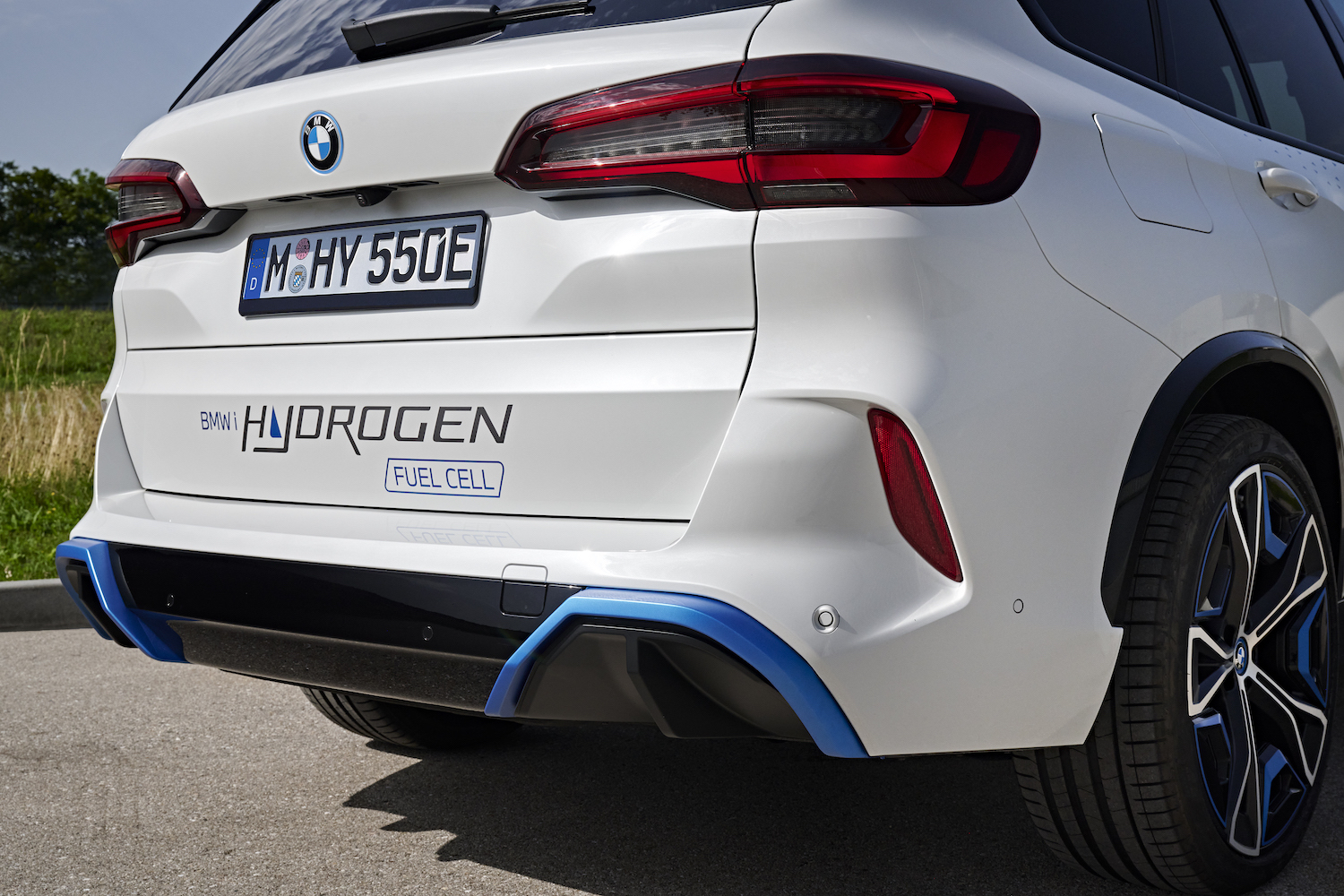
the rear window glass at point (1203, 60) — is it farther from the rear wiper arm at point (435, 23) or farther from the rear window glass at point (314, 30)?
the rear wiper arm at point (435, 23)

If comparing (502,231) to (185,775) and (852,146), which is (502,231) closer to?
(852,146)

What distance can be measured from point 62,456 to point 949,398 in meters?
6.68

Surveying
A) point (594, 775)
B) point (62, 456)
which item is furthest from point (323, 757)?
point (62, 456)

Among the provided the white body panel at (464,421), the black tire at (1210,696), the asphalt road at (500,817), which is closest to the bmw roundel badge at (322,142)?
the white body panel at (464,421)

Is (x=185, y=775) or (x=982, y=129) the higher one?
(x=982, y=129)

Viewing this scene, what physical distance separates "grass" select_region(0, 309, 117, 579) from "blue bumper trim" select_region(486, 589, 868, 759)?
171 inches

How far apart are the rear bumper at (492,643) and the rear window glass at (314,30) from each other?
0.85 metres

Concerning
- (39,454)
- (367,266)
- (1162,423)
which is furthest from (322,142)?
(39,454)

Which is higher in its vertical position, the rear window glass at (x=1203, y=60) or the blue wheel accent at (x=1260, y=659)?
the rear window glass at (x=1203, y=60)

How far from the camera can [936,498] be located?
Answer: 167 cm

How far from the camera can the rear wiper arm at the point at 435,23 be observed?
6.42ft

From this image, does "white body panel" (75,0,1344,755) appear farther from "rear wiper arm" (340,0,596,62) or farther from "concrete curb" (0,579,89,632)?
"concrete curb" (0,579,89,632)

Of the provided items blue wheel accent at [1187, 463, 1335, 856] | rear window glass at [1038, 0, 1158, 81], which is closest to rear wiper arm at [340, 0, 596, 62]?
rear window glass at [1038, 0, 1158, 81]

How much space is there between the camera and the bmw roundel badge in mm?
1993
